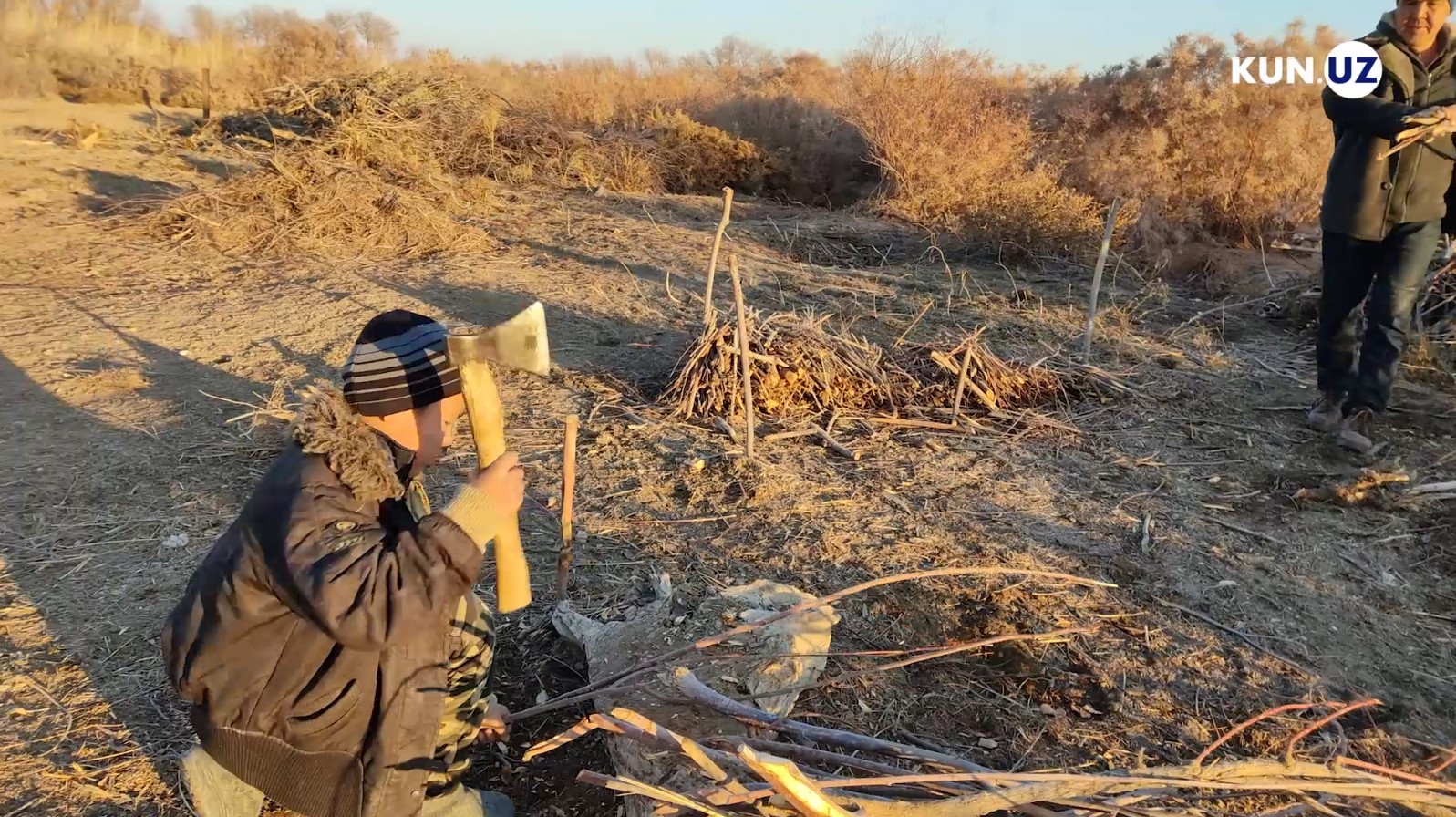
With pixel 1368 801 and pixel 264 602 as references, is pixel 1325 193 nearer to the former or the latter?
pixel 1368 801

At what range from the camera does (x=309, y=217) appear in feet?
23.1

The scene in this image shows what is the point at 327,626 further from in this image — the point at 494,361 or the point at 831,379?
the point at 831,379

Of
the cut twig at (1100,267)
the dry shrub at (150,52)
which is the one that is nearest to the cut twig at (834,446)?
the cut twig at (1100,267)

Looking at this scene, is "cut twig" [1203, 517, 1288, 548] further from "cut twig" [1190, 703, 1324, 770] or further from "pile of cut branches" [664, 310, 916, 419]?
"pile of cut branches" [664, 310, 916, 419]

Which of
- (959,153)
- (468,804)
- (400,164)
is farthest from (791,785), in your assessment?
(959,153)

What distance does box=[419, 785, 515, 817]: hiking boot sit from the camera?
191 cm

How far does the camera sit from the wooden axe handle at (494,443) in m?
1.80

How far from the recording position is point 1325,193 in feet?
13.5

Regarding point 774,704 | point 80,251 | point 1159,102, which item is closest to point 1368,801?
point 774,704

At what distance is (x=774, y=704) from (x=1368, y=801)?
1.43 meters

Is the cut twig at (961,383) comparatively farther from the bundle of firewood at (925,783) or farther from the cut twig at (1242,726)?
the bundle of firewood at (925,783)

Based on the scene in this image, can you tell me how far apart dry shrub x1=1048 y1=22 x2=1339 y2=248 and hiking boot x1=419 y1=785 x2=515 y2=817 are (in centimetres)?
812

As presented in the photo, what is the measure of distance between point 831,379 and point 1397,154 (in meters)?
2.60

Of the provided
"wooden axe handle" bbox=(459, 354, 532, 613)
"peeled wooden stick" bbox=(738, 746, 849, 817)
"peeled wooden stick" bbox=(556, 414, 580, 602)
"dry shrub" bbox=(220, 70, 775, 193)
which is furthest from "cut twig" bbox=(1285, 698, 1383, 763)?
"dry shrub" bbox=(220, 70, 775, 193)
